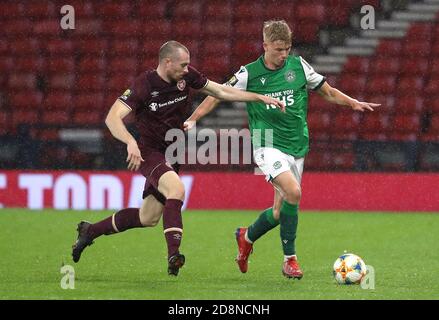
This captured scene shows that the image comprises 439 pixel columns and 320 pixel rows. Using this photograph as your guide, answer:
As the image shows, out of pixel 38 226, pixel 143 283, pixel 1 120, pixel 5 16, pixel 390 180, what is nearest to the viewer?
pixel 143 283

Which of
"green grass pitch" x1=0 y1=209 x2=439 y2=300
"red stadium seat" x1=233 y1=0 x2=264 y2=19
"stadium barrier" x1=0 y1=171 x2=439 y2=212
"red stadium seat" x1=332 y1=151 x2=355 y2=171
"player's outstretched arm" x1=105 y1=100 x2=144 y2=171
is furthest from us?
"red stadium seat" x1=233 y1=0 x2=264 y2=19

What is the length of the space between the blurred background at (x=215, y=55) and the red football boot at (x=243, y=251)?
624 centimetres

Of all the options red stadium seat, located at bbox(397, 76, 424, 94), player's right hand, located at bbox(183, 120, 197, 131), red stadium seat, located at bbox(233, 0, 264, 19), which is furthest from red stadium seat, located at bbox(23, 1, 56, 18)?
player's right hand, located at bbox(183, 120, 197, 131)

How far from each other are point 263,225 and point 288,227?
400mm

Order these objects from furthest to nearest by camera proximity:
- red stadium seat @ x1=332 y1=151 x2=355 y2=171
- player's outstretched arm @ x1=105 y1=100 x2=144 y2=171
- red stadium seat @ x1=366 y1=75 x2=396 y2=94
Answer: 1. red stadium seat @ x1=366 y1=75 x2=396 y2=94
2. red stadium seat @ x1=332 y1=151 x2=355 y2=171
3. player's outstretched arm @ x1=105 y1=100 x2=144 y2=171

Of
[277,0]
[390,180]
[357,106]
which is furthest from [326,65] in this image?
[357,106]

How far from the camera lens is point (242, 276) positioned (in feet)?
26.1

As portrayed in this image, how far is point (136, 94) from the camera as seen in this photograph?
7.62 meters

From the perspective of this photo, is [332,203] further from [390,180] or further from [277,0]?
[277,0]

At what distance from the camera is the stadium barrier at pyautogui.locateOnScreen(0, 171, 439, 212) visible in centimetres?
1377

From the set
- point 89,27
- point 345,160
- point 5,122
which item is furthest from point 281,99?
point 89,27

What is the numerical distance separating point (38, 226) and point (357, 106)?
4.93m

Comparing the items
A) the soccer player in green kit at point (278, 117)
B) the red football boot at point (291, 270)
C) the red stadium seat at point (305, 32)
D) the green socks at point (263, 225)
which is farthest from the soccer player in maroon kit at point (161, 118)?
the red stadium seat at point (305, 32)

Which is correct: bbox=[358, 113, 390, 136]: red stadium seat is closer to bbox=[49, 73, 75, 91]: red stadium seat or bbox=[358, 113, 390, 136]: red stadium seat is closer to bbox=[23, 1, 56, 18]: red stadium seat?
bbox=[49, 73, 75, 91]: red stadium seat
